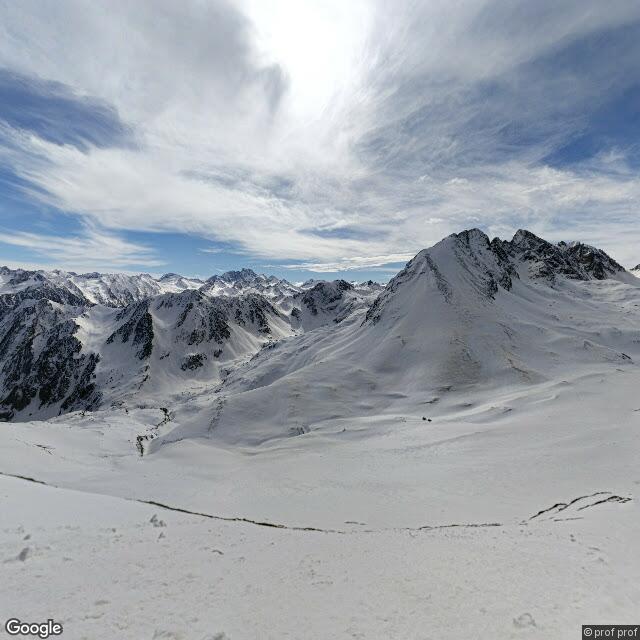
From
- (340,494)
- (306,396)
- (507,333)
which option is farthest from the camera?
(507,333)

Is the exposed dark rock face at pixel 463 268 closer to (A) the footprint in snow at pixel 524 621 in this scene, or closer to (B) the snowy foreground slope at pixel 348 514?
(B) the snowy foreground slope at pixel 348 514

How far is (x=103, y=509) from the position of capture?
58.2 feet

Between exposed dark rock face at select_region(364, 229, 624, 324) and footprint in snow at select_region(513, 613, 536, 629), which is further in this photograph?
exposed dark rock face at select_region(364, 229, 624, 324)

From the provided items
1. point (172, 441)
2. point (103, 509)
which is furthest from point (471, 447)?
point (172, 441)

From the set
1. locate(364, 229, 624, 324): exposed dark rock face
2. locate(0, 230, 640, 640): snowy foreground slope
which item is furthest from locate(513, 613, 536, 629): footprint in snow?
locate(364, 229, 624, 324): exposed dark rock face

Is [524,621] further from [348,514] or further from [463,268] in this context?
[463,268]

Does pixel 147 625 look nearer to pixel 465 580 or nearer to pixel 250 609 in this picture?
pixel 250 609

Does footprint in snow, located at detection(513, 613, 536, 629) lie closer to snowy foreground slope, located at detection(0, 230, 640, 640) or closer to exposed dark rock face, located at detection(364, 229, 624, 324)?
snowy foreground slope, located at detection(0, 230, 640, 640)

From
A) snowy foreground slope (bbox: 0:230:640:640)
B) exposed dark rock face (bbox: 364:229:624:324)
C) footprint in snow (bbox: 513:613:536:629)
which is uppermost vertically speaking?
exposed dark rock face (bbox: 364:229:624:324)

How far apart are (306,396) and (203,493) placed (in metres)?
48.5

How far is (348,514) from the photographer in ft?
85.6

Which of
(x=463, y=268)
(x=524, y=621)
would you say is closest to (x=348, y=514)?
(x=524, y=621)

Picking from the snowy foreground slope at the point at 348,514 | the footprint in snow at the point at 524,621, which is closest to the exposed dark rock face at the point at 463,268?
the snowy foreground slope at the point at 348,514

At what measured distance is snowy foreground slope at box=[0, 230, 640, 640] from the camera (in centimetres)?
997
